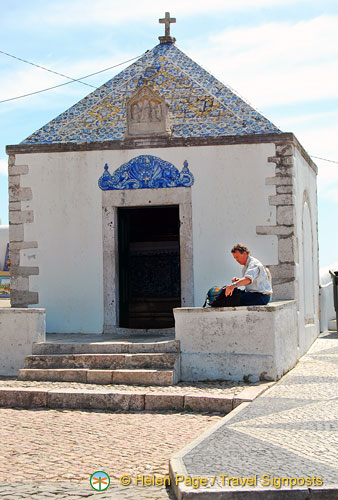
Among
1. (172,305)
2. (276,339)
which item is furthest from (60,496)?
(172,305)

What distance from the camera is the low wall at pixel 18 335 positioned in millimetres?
9711

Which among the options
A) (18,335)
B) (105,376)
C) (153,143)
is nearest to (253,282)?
(105,376)

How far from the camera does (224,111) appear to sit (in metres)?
11.7

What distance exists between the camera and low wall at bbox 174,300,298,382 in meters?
8.76

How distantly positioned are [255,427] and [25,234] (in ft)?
21.4

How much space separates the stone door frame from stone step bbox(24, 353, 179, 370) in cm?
202

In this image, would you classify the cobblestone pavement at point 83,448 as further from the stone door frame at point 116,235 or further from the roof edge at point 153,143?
the roof edge at point 153,143

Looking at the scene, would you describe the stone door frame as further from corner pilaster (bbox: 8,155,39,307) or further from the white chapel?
corner pilaster (bbox: 8,155,39,307)

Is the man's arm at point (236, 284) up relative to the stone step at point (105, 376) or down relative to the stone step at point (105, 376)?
up

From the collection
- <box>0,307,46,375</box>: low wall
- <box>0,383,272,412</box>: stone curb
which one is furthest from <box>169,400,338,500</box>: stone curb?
<box>0,307,46,375</box>: low wall

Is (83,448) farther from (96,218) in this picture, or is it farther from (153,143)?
(153,143)

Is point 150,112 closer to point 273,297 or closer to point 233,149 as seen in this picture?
point 233,149

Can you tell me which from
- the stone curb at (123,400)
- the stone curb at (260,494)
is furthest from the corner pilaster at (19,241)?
the stone curb at (260,494)

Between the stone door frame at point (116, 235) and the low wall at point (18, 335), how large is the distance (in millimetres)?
1713
